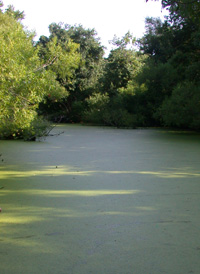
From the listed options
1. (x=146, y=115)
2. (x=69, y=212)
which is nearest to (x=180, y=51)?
(x=146, y=115)

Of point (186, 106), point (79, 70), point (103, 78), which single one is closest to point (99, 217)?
point (186, 106)

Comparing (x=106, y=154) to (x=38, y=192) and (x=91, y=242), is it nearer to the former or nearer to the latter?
(x=38, y=192)

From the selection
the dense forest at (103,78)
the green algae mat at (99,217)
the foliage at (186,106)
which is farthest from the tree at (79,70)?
the green algae mat at (99,217)

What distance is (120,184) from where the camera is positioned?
11.0 feet

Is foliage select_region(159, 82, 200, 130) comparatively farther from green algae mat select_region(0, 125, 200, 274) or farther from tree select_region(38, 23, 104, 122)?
tree select_region(38, 23, 104, 122)

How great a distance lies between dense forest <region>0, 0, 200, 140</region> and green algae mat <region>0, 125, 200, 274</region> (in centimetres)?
110

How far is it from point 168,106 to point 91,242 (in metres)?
8.04

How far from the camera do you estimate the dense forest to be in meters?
4.54

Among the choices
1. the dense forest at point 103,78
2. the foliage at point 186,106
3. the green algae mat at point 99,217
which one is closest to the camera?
the green algae mat at point 99,217

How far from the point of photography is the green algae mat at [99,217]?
1.63 m

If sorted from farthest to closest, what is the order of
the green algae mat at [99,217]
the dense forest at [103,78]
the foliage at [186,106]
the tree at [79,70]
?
the tree at [79,70]
the foliage at [186,106]
the dense forest at [103,78]
the green algae mat at [99,217]

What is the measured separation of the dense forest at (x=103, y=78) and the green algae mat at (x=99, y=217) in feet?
3.62

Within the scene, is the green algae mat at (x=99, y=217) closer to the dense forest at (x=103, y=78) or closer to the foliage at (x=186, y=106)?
the dense forest at (x=103, y=78)

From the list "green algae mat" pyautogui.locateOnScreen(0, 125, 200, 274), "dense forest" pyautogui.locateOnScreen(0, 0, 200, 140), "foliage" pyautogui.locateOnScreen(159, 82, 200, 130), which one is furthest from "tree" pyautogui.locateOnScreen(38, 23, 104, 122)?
"green algae mat" pyautogui.locateOnScreen(0, 125, 200, 274)
